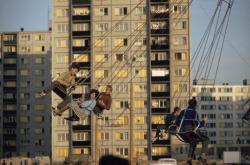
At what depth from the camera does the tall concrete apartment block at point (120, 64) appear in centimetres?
10531

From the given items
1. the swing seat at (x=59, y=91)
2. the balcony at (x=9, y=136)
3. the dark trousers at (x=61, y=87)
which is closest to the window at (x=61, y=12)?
the balcony at (x=9, y=136)

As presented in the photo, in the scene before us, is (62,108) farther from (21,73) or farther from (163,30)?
(21,73)

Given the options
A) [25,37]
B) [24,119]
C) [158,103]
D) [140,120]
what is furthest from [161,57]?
[24,119]

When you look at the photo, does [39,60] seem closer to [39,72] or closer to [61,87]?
[39,72]

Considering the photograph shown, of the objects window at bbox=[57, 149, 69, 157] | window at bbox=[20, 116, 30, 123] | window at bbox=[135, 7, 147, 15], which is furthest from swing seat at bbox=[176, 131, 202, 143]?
window at bbox=[20, 116, 30, 123]

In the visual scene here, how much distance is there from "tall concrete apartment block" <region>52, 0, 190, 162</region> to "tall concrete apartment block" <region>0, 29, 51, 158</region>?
47.9 metres

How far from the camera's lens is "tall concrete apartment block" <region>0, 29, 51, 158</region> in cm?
15375

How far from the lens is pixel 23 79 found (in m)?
155

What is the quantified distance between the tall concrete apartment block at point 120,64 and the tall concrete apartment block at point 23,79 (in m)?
47.9

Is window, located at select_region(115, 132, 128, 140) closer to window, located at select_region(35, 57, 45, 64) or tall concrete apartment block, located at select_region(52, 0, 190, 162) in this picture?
tall concrete apartment block, located at select_region(52, 0, 190, 162)

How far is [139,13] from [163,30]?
233 inches

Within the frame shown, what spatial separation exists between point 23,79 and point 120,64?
55274mm

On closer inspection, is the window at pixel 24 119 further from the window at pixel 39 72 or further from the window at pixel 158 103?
the window at pixel 158 103

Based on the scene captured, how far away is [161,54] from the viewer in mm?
106562
